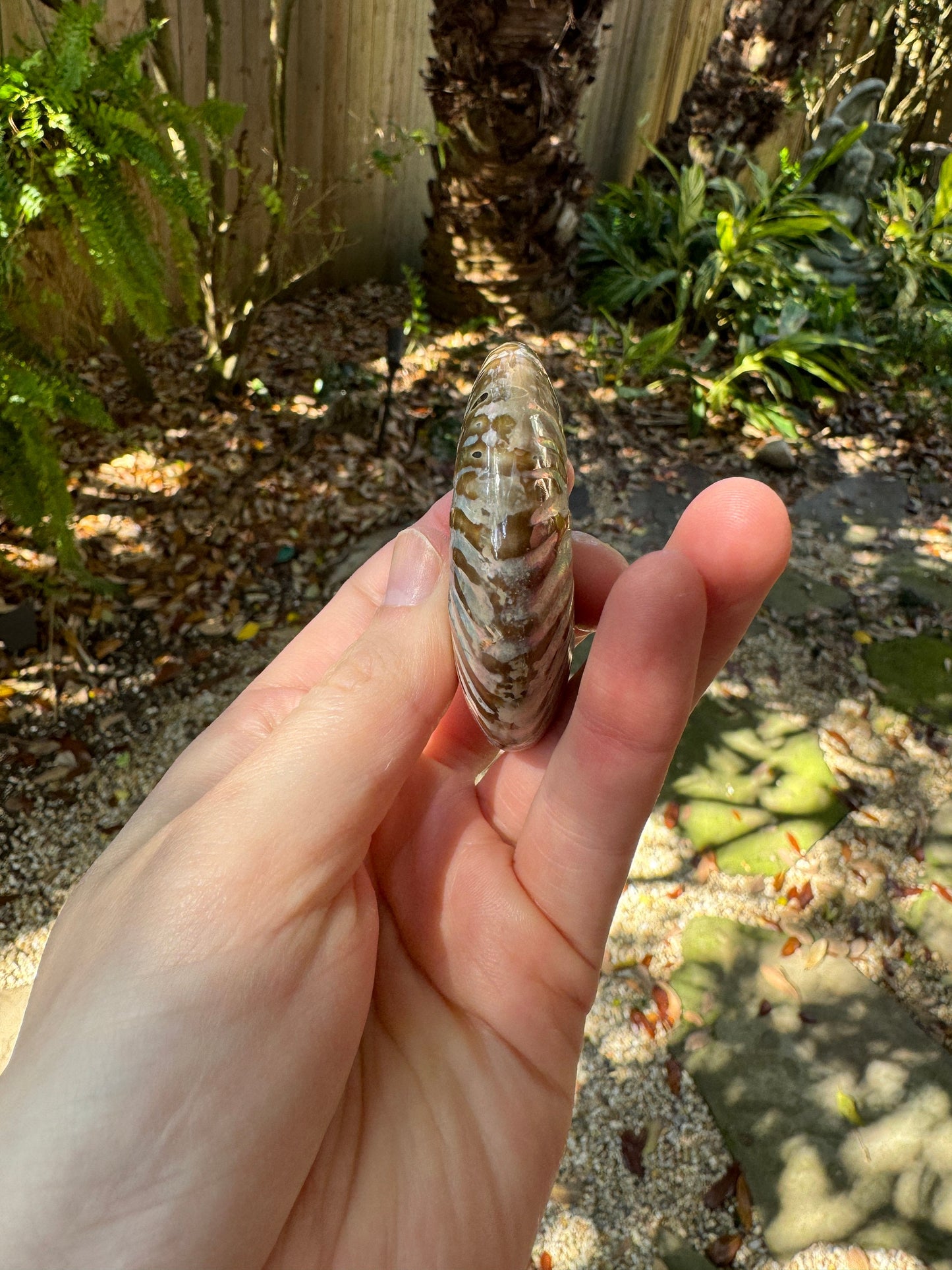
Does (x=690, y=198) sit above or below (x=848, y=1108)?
above

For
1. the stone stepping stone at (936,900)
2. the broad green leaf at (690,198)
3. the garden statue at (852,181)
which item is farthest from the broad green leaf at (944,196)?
the stone stepping stone at (936,900)

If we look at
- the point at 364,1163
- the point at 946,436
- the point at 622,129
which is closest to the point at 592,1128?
the point at 364,1163

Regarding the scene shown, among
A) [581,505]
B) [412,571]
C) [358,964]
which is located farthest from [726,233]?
[358,964]

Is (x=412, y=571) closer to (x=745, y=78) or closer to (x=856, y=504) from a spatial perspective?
(x=856, y=504)

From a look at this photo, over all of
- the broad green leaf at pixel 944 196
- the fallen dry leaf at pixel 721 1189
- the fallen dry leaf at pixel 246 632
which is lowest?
the fallen dry leaf at pixel 721 1189

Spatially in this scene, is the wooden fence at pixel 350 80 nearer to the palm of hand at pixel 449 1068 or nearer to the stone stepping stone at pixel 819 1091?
the palm of hand at pixel 449 1068

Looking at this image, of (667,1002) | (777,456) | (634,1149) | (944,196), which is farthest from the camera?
(944,196)

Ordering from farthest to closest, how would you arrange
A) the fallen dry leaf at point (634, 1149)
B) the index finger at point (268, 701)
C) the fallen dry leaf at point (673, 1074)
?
the fallen dry leaf at point (673, 1074) < the fallen dry leaf at point (634, 1149) < the index finger at point (268, 701)
